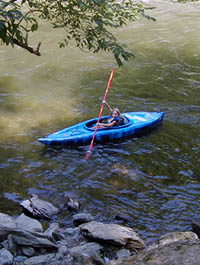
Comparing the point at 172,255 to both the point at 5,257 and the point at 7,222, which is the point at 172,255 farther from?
the point at 7,222

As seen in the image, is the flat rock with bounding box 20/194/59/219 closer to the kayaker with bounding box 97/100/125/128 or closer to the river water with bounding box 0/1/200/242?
the river water with bounding box 0/1/200/242

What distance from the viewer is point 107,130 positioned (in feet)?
30.3

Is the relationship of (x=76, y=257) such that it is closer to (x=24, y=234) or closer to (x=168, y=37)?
(x=24, y=234)

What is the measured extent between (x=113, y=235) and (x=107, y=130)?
14.4 ft

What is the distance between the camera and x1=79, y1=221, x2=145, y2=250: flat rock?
5074mm

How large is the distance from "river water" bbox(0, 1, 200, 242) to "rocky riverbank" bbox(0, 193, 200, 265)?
2.45 feet

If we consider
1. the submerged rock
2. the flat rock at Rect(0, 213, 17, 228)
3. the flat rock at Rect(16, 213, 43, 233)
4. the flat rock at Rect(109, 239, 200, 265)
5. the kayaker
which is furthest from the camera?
the kayaker

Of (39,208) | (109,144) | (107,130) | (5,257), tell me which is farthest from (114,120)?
(5,257)

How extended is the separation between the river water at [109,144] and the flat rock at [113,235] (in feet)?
2.51

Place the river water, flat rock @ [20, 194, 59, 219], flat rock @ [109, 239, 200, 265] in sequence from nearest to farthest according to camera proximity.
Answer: flat rock @ [109, 239, 200, 265] < flat rock @ [20, 194, 59, 219] < the river water

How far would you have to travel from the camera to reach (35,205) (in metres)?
6.29

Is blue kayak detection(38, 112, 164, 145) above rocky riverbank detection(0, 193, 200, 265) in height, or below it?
below

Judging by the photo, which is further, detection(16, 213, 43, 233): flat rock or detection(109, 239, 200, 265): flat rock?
detection(16, 213, 43, 233): flat rock

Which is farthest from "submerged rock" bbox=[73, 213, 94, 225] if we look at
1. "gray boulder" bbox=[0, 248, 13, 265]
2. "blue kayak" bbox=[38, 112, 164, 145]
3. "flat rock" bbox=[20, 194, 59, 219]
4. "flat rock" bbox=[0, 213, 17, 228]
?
"blue kayak" bbox=[38, 112, 164, 145]
